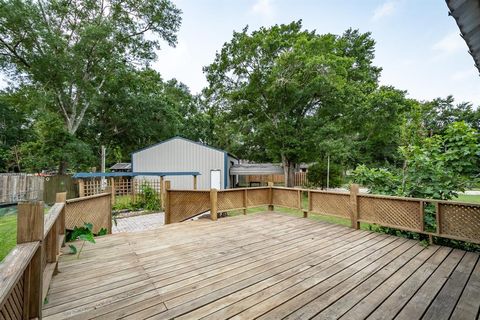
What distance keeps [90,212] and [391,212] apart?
6351mm

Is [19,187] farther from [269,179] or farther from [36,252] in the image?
[269,179]

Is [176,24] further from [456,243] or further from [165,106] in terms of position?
[456,243]

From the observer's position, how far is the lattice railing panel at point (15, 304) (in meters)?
1.25

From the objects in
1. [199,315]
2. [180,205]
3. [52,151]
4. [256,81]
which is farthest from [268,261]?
[52,151]

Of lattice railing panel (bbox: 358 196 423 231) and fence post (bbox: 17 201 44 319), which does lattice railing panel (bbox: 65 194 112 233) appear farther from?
lattice railing panel (bbox: 358 196 423 231)

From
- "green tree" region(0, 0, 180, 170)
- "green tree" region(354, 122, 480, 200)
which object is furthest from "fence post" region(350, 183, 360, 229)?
"green tree" region(0, 0, 180, 170)

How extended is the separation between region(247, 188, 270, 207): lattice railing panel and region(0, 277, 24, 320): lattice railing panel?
5.53m

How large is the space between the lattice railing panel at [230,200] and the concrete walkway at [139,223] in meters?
2.57

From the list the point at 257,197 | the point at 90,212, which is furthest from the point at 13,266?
the point at 257,197

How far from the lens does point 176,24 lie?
15.9 meters

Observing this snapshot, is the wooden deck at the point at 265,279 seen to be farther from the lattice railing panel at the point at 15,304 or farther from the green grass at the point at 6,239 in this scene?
the green grass at the point at 6,239

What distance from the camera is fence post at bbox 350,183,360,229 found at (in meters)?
5.16

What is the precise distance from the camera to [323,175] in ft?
48.0

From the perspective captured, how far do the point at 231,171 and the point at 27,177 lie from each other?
1183 cm
